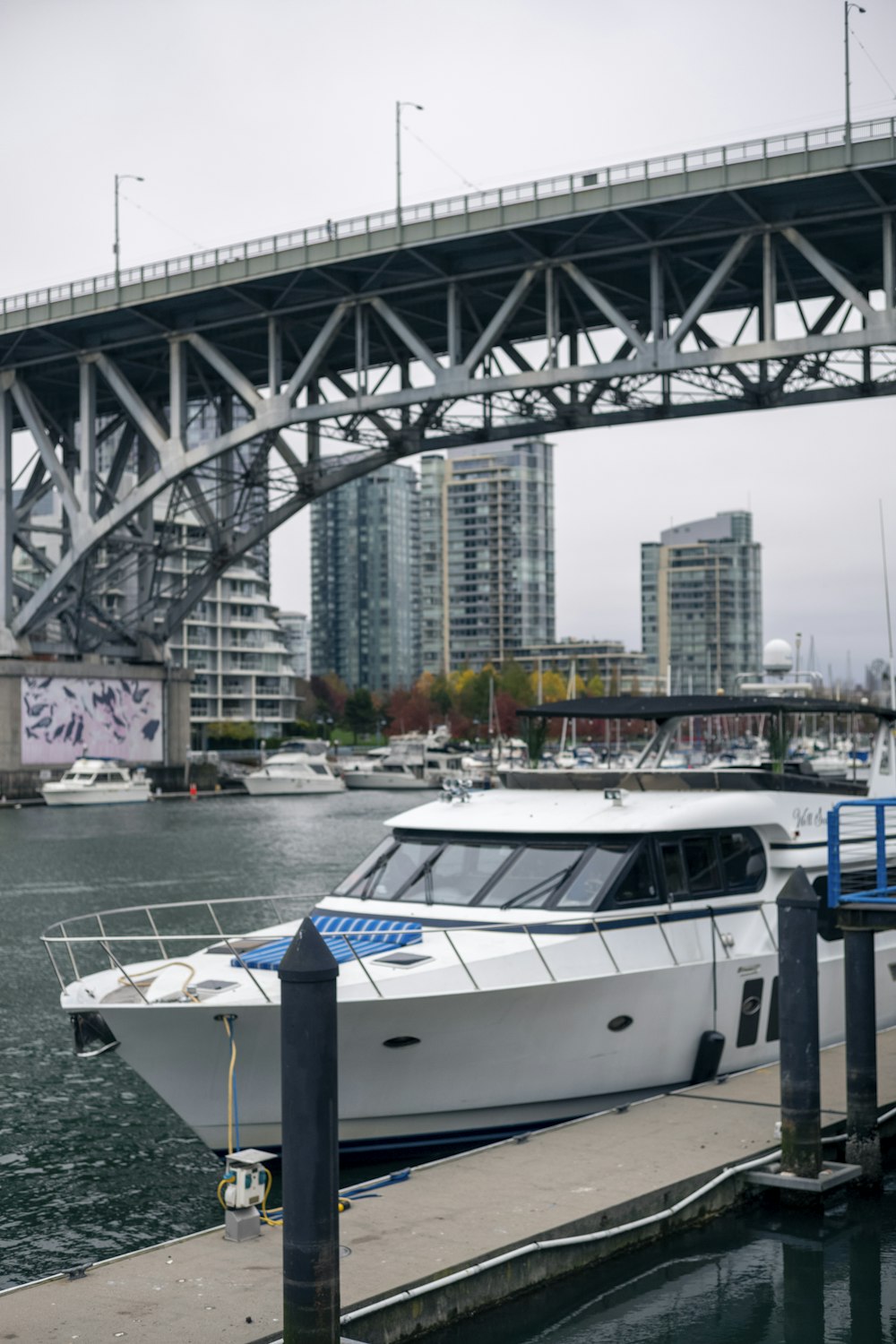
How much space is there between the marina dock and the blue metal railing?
1961mm

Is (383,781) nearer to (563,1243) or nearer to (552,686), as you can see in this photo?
(552,686)

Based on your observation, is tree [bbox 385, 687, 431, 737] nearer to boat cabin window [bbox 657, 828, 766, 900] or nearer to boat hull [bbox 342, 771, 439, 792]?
boat hull [bbox 342, 771, 439, 792]

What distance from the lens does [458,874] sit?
14836 mm

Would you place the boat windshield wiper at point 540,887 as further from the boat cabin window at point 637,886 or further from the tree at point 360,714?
the tree at point 360,714

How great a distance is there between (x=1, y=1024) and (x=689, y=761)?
33.2 ft

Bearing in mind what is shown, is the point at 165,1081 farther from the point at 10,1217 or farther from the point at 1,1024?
the point at 1,1024

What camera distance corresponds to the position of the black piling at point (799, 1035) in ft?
38.7

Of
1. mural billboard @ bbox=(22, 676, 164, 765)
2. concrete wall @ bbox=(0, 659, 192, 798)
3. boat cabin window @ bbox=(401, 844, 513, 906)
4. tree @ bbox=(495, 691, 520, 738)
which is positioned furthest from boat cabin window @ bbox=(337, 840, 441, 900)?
tree @ bbox=(495, 691, 520, 738)

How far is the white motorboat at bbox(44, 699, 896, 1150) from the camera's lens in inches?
482

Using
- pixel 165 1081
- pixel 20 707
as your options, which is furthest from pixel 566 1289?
pixel 20 707

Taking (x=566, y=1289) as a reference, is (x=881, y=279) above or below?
above

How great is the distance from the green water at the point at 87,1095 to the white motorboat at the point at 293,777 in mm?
37422

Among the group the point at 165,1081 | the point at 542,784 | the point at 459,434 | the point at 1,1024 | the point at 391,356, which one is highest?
the point at 391,356

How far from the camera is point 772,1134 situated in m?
12.5
